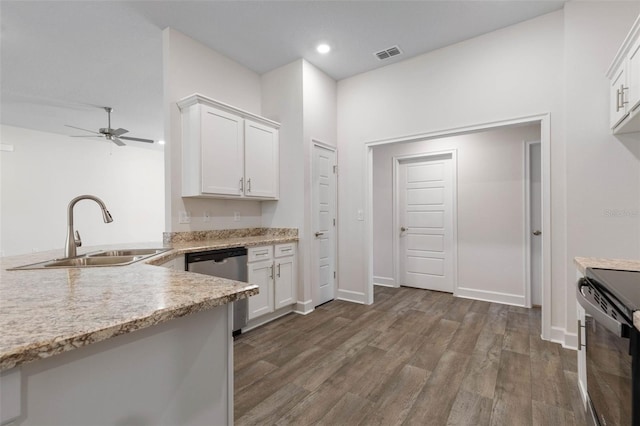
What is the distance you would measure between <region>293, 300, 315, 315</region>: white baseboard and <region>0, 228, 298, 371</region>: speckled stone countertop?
2309mm

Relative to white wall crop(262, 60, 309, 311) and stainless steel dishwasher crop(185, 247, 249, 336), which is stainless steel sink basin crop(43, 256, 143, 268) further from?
white wall crop(262, 60, 309, 311)

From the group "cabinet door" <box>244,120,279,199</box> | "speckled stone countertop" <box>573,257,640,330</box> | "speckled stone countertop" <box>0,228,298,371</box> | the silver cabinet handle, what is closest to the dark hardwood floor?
"speckled stone countertop" <box>573,257,640,330</box>

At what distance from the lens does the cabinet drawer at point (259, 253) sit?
300cm

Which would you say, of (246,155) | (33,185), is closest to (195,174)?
(246,155)

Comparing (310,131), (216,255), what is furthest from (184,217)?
(310,131)

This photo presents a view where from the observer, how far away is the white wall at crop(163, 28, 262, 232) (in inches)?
115

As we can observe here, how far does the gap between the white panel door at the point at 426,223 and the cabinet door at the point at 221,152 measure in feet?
8.53

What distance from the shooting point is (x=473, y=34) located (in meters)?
3.07

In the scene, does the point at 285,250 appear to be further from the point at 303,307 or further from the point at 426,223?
the point at 426,223

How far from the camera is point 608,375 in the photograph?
1.22 m

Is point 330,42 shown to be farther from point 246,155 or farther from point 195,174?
point 195,174

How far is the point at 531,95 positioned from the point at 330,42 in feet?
6.93

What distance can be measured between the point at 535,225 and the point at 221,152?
A: 153 inches

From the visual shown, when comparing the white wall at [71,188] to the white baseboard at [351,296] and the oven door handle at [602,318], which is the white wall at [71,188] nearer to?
the white baseboard at [351,296]
